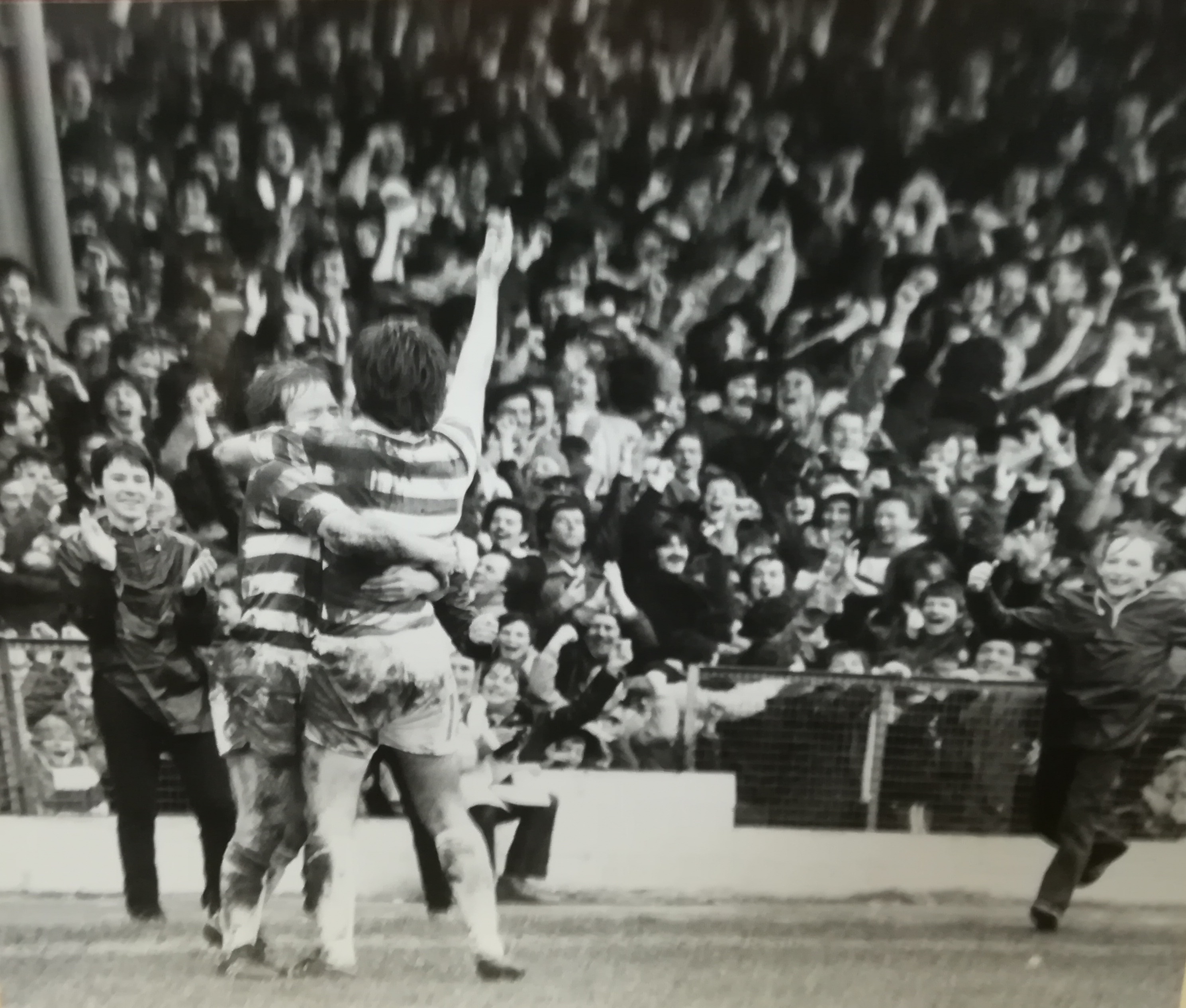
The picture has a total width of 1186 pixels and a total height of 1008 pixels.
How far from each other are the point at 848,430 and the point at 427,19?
26.4 inches

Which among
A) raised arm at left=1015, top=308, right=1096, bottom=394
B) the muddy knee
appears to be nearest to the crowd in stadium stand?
raised arm at left=1015, top=308, right=1096, bottom=394

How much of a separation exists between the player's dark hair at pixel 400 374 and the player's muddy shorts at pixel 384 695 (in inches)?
10.2

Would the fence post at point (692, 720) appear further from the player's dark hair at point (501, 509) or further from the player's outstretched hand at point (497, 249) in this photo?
the player's outstretched hand at point (497, 249)

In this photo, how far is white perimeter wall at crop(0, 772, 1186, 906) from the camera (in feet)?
3.61

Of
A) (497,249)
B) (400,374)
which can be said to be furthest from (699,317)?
(400,374)

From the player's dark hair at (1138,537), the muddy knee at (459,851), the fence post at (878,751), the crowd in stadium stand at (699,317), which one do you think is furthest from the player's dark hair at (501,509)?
the player's dark hair at (1138,537)

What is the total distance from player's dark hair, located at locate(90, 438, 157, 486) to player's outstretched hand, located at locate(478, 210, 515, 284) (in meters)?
0.46

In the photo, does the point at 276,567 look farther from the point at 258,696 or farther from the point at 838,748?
the point at 838,748

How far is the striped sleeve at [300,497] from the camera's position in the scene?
102 centimetres

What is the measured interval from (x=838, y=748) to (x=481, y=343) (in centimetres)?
68

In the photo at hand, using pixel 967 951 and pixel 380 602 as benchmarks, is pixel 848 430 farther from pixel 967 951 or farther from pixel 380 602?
pixel 967 951

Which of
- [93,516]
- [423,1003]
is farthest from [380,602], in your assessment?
[423,1003]

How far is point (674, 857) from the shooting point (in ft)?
3.66

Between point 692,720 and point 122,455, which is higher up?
point 122,455
